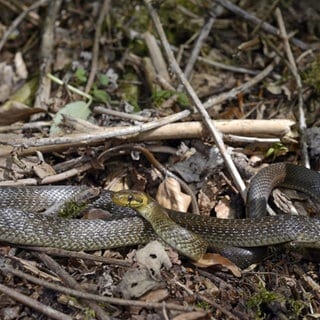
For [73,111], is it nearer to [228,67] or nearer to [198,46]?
Answer: [198,46]

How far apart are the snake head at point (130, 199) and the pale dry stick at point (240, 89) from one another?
1967 mm

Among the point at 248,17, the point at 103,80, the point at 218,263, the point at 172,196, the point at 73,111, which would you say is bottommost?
the point at 218,263

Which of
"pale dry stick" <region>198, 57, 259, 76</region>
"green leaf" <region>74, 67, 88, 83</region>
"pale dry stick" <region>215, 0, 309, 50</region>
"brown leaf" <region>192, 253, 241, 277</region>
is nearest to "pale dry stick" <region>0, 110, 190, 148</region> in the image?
"green leaf" <region>74, 67, 88, 83</region>

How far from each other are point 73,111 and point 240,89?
229cm

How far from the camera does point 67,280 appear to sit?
4.18m

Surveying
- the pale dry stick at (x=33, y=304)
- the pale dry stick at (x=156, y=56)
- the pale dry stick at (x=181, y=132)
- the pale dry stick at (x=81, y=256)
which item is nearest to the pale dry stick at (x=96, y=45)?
the pale dry stick at (x=156, y=56)

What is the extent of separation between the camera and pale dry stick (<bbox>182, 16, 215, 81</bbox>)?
7.31 meters

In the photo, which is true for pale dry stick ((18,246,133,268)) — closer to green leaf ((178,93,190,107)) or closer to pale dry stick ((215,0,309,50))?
green leaf ((178,93,190,107))

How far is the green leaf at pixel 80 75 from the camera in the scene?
705cm

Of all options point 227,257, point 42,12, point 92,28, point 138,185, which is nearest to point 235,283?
point 227,257

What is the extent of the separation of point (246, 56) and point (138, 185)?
3234 millimetres

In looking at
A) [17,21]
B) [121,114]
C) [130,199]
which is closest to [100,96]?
[121,114]

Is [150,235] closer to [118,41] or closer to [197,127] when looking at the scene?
[197,127]

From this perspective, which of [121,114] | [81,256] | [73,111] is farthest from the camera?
[73,111]
